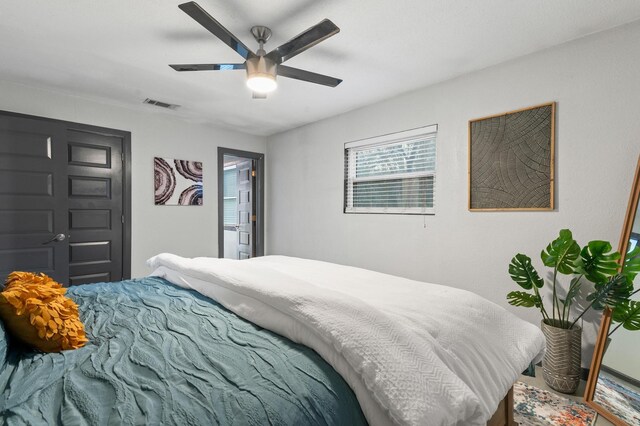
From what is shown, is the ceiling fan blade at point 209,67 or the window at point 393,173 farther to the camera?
the window at point 393,173

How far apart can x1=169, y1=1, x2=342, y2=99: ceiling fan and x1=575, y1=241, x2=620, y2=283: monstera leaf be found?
2024 millimetres

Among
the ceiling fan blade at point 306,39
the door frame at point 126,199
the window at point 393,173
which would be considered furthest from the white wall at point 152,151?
the ceiling fan blade at point 306,39

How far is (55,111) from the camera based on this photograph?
3.26 m

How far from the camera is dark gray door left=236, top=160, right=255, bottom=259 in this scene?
5039mm

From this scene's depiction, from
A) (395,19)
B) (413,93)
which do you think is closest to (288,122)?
(413,93)

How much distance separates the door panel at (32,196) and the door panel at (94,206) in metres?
0.12

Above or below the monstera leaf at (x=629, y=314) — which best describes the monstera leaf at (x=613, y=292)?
above

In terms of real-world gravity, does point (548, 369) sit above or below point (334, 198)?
below

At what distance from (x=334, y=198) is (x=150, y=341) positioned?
3.04 metres

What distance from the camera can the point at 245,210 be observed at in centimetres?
521

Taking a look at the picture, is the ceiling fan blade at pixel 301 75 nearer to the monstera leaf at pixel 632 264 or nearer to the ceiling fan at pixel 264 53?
the ceiling fan at pixel 264 53

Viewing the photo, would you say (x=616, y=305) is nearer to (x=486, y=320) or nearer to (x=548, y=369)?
(x=548, y=369)

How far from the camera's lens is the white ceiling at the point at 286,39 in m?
1.93

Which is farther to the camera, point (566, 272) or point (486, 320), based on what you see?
point (566, 272)
